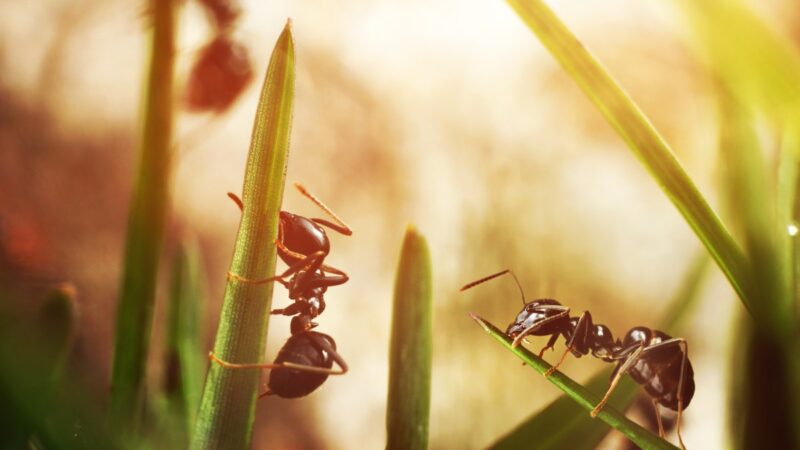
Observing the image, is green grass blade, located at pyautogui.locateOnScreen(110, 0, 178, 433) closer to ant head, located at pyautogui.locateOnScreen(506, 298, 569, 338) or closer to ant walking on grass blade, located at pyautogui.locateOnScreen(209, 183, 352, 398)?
ant walking on grass blade, located at pyautogui.locateOnScreen(209, 183, 352, 398)

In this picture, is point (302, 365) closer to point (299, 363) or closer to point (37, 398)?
point (299, 363)

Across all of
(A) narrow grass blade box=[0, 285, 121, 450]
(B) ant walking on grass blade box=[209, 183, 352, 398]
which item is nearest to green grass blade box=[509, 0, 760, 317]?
(B) ant walking on grass blade box=[209, 183, 352, 398]

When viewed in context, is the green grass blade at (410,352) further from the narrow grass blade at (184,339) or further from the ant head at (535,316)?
the narrow grass blade at (184,339)

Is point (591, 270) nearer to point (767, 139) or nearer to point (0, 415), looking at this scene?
point (767, 139)

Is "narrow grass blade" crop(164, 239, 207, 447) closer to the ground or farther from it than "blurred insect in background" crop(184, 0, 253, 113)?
closer to the ground

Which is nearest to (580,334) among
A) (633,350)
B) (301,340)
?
(633,350)
